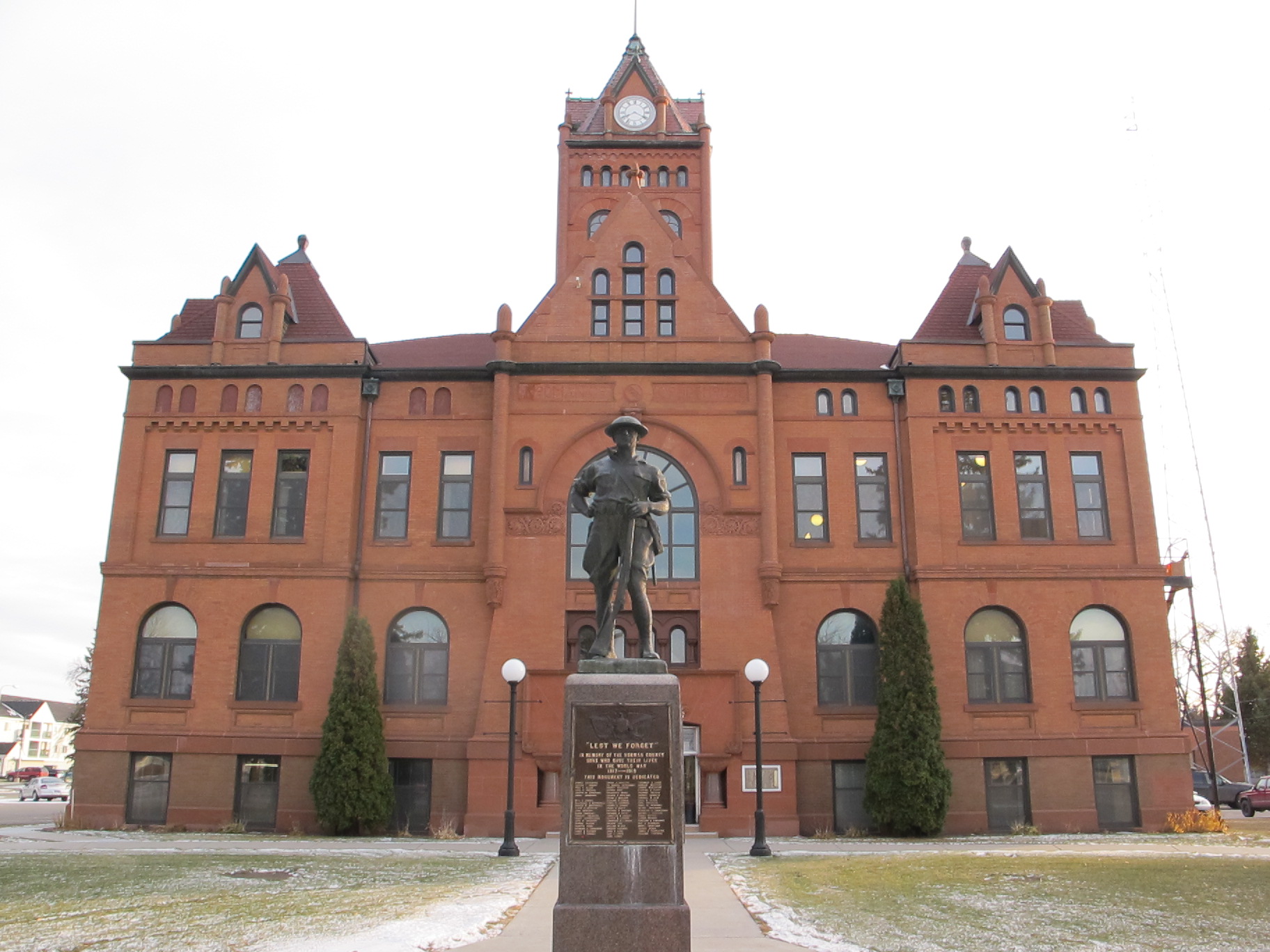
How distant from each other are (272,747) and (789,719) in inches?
524

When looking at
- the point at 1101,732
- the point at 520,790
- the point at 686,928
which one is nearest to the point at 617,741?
the point at 686,928

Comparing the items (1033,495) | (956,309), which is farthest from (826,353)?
(1033,495)

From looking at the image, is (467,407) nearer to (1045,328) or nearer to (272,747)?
(272,747)

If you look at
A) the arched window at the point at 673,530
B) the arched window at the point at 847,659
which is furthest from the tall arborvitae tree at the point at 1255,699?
the arched window at the point at 673,530

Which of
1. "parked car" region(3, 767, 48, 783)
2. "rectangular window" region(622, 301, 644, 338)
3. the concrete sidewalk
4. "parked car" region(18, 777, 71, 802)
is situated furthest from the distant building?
the concrete sidewalk

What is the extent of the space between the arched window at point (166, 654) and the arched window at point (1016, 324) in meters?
24.2

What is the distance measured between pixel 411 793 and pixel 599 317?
551 inches

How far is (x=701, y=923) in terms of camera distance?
12.5 metres

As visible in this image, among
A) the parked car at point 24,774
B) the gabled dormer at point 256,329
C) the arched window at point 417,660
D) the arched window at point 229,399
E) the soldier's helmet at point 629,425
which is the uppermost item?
the gabled dormer at point 256,329

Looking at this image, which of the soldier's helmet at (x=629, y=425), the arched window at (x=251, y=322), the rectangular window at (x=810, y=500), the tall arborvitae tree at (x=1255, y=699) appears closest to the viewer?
the soldier's helmet at (x=629, y=425)

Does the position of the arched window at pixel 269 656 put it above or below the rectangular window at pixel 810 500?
below

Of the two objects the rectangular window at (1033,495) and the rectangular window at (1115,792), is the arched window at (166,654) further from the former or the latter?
the rectangular window at (1115,792)

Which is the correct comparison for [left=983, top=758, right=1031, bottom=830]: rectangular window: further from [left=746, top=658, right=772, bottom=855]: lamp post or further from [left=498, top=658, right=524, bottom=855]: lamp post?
[left=498, top=658, right=524, bottom=855]: lamp post

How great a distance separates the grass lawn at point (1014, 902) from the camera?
445 inches
